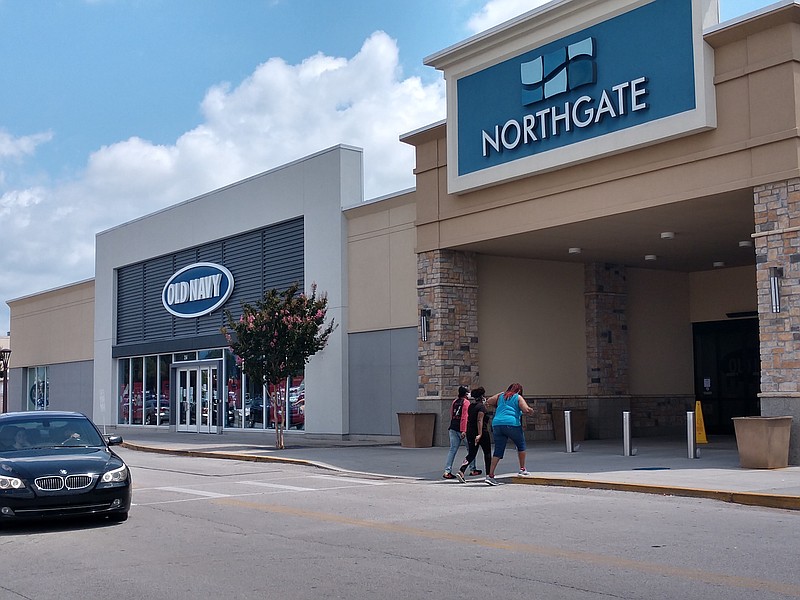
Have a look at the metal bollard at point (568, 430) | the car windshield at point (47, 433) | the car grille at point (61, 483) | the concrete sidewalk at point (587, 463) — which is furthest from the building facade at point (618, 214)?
the car grille at point (61, 483)

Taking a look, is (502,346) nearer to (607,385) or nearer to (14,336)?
(607,385)

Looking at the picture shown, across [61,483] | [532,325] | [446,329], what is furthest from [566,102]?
[61,483]

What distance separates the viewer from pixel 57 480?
36.3 feet

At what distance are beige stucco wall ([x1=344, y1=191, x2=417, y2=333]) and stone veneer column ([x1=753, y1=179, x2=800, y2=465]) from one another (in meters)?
10.4

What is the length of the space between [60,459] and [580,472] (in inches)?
363

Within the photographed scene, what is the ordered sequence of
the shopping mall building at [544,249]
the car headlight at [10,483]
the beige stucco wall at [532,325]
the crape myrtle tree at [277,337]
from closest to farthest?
the car headlight at [10,483] → the shopping mall building at [544,249] → the crape myrtle tree at [277,337] → the beige stucco wall at [532,325]

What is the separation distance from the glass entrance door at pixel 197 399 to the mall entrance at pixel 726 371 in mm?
16332

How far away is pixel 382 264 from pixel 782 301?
40.4 feet

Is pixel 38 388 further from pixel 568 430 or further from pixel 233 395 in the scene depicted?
pixel 568 430

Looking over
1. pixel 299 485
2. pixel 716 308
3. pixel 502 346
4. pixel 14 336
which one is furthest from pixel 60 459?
pixel 14 336

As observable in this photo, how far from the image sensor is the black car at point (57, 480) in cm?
1094

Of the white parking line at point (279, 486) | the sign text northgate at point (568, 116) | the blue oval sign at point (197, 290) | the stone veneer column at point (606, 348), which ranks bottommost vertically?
the white parking line at point (279, 486)

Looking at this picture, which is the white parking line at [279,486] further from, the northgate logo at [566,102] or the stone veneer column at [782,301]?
the northgate logo at [566,102]

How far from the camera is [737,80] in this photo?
56.7 ft
